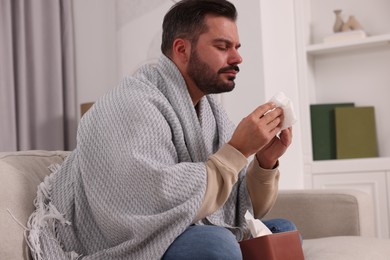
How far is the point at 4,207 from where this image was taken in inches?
54.9

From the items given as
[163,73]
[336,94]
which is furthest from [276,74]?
[163,73]

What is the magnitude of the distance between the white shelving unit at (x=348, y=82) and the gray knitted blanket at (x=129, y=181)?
1678mm

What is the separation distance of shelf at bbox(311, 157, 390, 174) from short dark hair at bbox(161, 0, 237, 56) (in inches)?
65.4

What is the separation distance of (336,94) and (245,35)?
87 cm

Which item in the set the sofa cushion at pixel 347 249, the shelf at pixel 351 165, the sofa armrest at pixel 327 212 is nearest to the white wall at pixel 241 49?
the shelf at pixel 351 165

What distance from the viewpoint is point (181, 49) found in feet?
5.45

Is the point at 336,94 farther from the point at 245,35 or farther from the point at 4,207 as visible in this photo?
the point at 4,207

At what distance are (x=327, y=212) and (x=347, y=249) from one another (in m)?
0.33

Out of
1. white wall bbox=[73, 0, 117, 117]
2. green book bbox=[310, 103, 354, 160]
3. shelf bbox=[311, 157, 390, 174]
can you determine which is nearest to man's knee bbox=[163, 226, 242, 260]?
shelf bbox=[311, 157, 390, 174]

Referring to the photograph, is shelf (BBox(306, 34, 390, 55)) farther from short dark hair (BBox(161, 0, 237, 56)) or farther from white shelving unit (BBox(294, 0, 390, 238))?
short dark hair (BBox(161, 0, 237, 56))

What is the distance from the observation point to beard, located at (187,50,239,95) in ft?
5.32

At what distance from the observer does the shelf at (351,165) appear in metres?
3.08

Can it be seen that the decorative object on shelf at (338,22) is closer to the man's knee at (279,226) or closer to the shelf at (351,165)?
the shelf at (351,165)

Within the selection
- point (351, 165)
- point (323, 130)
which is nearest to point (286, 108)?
point (351, 165)
